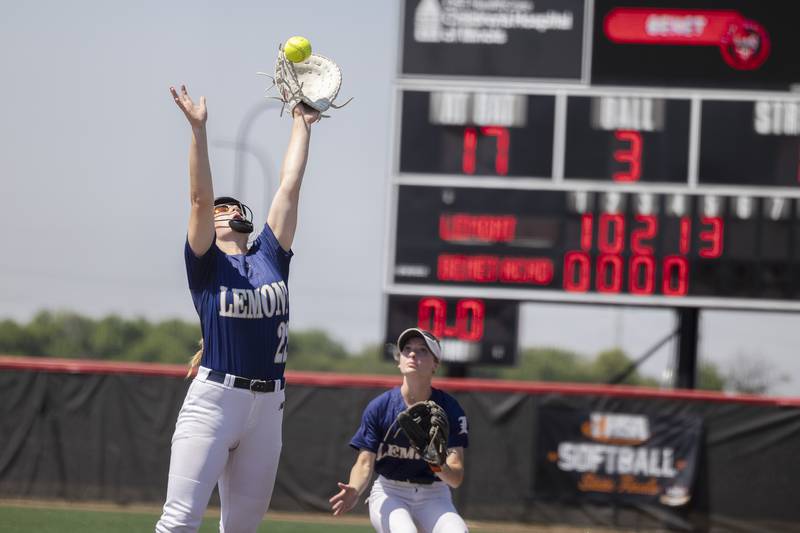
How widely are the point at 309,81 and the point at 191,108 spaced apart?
758 mm

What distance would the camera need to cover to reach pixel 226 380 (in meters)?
4.44

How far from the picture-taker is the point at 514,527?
10828mm

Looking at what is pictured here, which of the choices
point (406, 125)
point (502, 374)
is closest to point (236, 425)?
point (406, 125)

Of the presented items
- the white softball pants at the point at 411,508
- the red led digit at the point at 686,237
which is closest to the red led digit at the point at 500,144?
the red led digit at the point at 686,237

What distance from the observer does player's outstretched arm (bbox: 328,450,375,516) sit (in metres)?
5.00

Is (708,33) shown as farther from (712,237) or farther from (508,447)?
(508,447)

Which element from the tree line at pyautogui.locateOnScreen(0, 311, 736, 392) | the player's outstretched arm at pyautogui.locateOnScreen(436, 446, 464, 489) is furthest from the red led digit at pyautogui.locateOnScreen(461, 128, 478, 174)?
the tree line at pyautogui.locateOnScreen(0, 311, 736, 392)

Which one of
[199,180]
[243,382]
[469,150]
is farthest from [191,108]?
[469,150]

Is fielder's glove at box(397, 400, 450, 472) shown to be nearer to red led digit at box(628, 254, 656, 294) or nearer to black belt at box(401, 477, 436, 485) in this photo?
black belt at box(401, 477, 436, 485)

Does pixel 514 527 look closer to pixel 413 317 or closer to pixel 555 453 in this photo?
pixel 555 453

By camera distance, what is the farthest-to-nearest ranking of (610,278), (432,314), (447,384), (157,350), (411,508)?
(157,350), (432,314), (610,278), (447,384), (411,508)

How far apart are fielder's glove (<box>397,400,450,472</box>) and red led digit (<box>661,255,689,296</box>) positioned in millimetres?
6827

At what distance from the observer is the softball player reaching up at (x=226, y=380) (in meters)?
4.36

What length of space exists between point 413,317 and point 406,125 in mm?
1829
